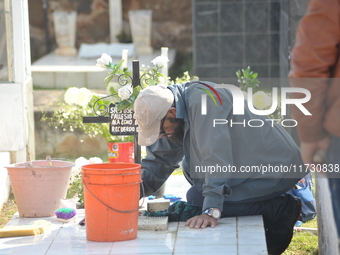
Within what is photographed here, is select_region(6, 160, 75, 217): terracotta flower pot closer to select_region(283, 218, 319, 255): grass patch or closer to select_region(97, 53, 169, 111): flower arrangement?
select_region(97, 53, 169, 111): flower arrangement

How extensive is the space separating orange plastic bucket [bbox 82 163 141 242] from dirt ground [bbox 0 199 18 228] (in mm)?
1572

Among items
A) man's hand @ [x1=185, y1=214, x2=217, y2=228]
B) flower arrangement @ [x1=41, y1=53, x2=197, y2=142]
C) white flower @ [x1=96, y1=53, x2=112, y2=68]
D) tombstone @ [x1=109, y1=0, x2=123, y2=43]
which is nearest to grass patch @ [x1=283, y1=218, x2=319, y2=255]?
man's hand @ [x1=185, y1=214, x2=217, y2=228]

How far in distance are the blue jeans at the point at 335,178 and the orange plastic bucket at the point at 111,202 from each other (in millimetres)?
1444

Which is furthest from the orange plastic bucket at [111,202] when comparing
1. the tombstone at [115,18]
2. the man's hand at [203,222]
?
the tombstone at [115,18]

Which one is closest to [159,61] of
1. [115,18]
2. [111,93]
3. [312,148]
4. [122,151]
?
[111,93]

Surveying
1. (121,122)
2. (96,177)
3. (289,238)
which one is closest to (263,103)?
(121,122)

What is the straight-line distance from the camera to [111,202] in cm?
351

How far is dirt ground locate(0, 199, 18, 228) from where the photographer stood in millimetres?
4961

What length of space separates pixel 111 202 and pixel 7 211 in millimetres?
2064

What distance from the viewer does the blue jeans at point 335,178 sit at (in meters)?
2.25

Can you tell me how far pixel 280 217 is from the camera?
4.00 metres

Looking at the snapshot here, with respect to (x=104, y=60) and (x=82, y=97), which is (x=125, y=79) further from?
(x=82, y=97)

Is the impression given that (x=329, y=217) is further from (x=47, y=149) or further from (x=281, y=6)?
(x=281, y=6)

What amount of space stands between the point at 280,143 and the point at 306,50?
69.5 inches
